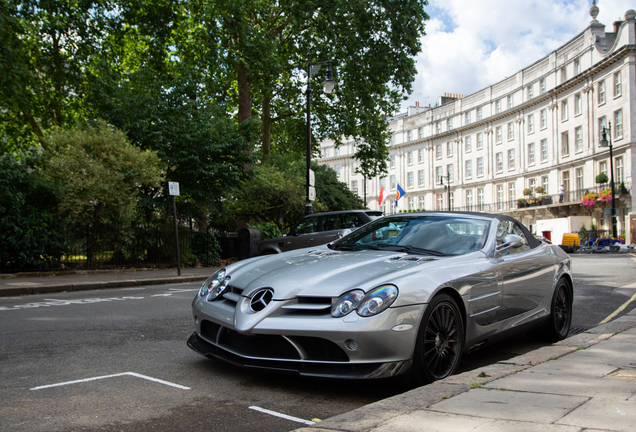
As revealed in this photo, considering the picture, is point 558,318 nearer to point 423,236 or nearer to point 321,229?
point 423,236

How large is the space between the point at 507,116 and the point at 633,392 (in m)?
66.3

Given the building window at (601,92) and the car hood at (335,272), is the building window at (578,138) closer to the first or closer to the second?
the building window at (601,92)

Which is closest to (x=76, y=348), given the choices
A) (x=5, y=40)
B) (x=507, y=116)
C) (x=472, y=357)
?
(x=472, y=357)

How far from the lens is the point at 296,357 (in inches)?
149

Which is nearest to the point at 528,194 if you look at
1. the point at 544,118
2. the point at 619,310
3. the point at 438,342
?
the point at 544,118

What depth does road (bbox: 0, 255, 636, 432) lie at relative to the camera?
3320 mm

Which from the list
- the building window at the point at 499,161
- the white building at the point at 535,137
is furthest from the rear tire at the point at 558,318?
the building window at the point at 499,161

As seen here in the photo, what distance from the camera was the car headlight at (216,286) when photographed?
14.9 feet

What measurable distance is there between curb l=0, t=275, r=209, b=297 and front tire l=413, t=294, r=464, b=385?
1030 cm

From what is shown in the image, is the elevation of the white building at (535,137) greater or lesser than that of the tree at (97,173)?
greater

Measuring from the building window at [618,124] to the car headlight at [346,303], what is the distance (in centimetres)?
4804

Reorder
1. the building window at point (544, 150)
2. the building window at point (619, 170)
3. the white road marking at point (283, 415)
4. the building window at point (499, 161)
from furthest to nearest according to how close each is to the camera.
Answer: the building window at point (499, 161), the building window at point (544, 150), the building window at point (619, 170), the white road marking at point (283, 415)

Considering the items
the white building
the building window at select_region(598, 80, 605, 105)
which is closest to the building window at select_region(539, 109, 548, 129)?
the white building

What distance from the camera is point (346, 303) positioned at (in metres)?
3.79
